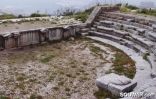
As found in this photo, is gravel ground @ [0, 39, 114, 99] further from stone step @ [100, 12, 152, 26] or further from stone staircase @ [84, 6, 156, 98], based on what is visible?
stone step @ [100, 12, 152, 26]

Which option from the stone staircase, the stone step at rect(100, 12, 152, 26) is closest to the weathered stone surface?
the stone staircase

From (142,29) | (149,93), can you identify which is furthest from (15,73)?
(142,29)

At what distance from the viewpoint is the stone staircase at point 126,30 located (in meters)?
13.4

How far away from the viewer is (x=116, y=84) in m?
9.15

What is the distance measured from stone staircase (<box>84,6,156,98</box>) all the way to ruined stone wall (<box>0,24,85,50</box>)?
1.05 m

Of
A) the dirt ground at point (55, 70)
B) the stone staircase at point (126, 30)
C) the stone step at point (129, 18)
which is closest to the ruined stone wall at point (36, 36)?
the dirt ground at point (55, 70)

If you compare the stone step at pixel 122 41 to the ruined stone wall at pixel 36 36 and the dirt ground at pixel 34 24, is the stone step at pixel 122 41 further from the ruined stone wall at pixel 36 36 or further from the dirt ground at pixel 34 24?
the dirt ground at pixel 34 24

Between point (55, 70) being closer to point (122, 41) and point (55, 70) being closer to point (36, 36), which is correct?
point (36, 36)

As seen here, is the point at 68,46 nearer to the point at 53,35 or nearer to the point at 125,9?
the point at 53,35

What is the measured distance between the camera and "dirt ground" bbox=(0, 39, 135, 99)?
31.1ft

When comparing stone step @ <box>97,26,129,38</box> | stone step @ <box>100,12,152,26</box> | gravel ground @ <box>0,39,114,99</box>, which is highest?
stone step @ <box>100,12,152,26</box>

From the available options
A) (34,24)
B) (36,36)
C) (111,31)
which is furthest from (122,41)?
(34,24)

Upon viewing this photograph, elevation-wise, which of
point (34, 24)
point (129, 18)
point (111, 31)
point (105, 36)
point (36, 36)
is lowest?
point (105, 36)

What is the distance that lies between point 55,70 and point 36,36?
3.78 meters
